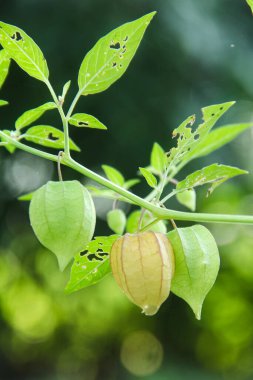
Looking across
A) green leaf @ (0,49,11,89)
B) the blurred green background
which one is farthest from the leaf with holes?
the blurred green background

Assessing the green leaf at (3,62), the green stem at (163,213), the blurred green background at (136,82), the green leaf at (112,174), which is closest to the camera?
the green stem at (163,213)

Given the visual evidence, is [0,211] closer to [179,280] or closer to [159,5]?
[159,5]

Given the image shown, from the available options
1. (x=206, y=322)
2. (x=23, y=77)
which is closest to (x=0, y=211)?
(x=23, y=77)

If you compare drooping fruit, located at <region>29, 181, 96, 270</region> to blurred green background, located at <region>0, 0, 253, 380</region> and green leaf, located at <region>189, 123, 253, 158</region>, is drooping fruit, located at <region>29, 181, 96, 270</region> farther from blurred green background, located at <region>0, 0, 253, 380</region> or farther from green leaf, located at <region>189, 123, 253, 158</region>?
blurred green background, located at <region>0, 0, 253, 380</region>

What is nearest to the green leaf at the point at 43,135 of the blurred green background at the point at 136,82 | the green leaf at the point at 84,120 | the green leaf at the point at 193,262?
the green leaf at the point at 84,120

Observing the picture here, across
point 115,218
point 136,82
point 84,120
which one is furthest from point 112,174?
point 136,82

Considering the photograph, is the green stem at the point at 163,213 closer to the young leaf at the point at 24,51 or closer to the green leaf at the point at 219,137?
the young leaf at the point at 24,51
